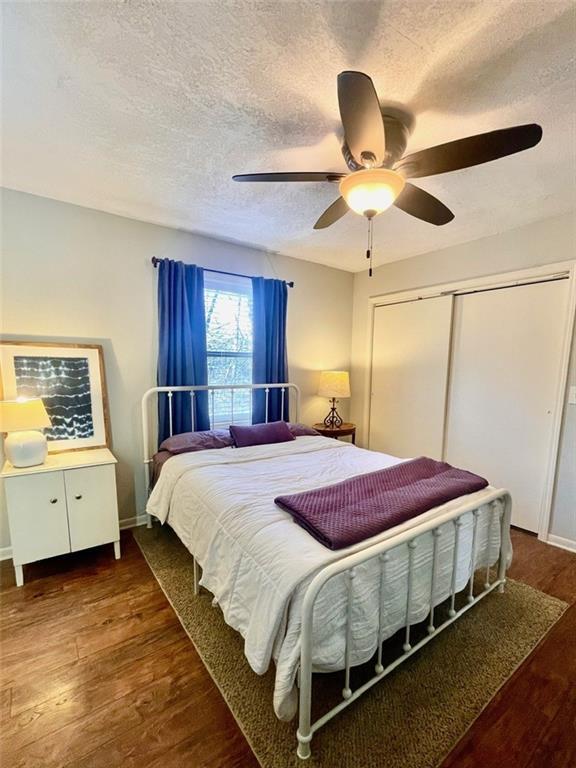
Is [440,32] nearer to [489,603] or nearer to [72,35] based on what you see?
[72,35]

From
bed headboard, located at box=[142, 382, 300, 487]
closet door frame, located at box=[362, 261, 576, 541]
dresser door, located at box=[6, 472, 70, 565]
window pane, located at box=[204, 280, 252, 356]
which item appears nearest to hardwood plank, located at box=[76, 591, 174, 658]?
dresser door, located at box=[6, 472, 70, 565]

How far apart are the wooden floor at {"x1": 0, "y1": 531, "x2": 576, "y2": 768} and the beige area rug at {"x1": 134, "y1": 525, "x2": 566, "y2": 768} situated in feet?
0.16

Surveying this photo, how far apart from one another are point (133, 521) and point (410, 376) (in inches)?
120

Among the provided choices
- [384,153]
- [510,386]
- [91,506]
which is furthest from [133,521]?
[510,386]

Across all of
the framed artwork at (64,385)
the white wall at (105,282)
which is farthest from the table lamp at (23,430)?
the white wall at (105,282)

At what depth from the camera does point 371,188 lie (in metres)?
1.38

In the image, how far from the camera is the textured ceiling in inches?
43.3

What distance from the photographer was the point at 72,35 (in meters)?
1.17

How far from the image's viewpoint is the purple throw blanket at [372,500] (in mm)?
1373

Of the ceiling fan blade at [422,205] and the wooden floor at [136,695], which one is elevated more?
the ceiling fan blade at [422,205]

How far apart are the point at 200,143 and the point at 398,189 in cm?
108

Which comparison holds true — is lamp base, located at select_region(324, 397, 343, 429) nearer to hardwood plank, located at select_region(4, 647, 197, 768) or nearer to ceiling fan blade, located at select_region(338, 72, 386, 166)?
hardwood plank, located at select_region(4, 647, 197, 768)

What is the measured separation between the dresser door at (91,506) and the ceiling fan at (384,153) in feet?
6.67

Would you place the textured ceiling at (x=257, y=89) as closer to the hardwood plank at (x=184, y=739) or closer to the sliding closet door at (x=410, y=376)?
the sliding closet door at (x=410, y=376)
